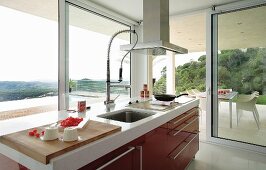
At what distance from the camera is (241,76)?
2971 mm

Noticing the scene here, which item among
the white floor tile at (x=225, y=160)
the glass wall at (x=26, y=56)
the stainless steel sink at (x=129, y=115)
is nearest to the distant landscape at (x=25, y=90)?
the glass wall at (x=26, y=56)

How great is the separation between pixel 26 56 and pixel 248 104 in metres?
3.50

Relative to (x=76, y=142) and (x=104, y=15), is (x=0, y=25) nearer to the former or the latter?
(x=104, y=15)

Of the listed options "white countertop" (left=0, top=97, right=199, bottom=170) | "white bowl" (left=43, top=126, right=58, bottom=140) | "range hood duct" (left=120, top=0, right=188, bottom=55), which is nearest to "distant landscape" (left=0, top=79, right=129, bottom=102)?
"range hood duct" (left=120, top=0, right=188, bottom=55)

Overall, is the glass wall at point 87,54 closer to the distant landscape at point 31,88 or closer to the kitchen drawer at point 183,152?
the distant landscape at point 31,88

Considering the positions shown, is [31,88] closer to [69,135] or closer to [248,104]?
[69,135]

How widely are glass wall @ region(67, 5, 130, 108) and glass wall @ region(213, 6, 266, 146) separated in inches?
68.8

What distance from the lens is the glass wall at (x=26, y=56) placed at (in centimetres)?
235

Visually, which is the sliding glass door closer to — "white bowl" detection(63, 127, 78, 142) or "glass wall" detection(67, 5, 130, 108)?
"glass wall" detection(67, 5, 130, 108)

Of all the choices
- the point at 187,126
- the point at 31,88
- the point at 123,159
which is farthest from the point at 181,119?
the point at 31,88

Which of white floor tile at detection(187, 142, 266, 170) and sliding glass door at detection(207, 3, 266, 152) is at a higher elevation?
sliding glass door at detection(207, 3, 266, 152)

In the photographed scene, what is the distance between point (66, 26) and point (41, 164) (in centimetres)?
227

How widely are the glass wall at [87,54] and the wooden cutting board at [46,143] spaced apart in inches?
59.3

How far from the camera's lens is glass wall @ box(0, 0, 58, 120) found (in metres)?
2.35
